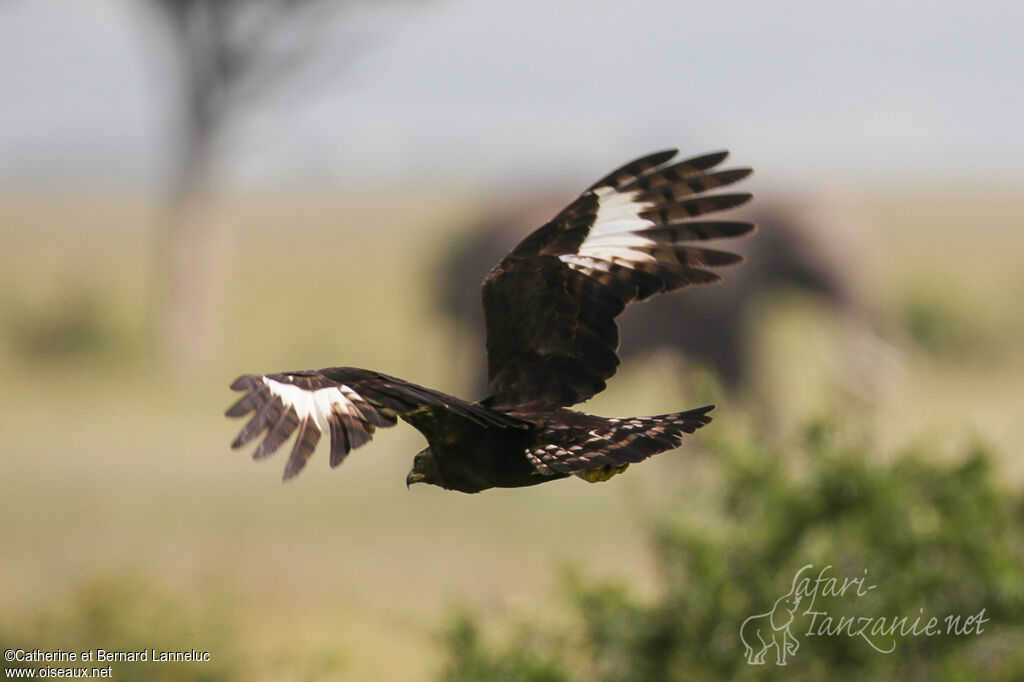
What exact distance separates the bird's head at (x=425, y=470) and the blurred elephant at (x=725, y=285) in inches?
387

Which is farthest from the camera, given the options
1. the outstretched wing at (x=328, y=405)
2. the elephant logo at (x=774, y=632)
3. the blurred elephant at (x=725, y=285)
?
the blurred elephant at (x=725, y=285)

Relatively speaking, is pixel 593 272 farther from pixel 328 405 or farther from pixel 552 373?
pixel 328 405

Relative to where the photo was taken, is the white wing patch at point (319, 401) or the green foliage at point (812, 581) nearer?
the white wing patch at point (319, 401)

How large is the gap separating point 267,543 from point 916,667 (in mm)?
7861

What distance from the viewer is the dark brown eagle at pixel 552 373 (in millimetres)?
2896

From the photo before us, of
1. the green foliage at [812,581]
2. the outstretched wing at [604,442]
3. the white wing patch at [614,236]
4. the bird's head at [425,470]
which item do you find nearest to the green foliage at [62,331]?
the green foliage at [812,581]

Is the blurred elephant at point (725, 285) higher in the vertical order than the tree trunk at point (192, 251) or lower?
higher

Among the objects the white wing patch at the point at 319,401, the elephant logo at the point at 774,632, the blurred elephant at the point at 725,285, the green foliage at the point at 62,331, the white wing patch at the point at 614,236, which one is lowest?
the green foliage at the point at 62,331

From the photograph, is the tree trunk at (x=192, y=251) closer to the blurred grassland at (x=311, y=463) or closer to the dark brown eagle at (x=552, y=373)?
the blurred grassland at (x=311, y=463)

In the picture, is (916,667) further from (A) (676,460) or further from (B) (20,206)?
(B) (20,206)

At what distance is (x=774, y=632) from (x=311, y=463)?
12989 mm

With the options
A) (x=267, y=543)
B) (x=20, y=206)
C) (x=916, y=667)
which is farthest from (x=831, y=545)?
(x=20, y=206)

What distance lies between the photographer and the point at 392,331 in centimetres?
2461

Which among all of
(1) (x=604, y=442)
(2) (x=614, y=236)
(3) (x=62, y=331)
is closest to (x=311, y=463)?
(3) (x=62, y=331)
